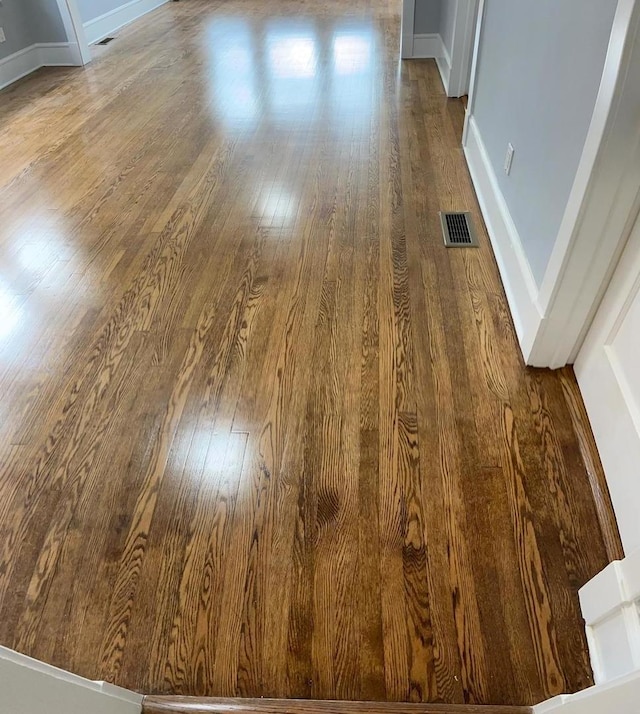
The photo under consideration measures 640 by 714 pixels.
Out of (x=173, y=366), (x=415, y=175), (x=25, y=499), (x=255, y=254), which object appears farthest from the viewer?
(x=415, y=175)

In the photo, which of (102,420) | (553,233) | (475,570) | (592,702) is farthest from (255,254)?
(592,702)

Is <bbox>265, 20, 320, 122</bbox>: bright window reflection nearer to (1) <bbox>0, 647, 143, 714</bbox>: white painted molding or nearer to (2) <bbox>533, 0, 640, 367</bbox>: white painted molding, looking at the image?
(2) <bbox>533, 0, 640, 367</bbox>: white painted molding

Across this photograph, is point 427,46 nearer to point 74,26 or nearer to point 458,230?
point 458,230

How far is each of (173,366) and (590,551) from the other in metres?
1.32

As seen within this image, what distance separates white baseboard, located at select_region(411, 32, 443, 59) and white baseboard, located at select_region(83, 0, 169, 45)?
3138 mm

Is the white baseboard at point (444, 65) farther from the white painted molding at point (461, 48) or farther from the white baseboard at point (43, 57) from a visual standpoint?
the white baseboard at point (43, 57)

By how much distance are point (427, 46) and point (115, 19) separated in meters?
3.46

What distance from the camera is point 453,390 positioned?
5.36 feet

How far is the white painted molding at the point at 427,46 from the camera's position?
429cm

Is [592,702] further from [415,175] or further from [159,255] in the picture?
[415,175]

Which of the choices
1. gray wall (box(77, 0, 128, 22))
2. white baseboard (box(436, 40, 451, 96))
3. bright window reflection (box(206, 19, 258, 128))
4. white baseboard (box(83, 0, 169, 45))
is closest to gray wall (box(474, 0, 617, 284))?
white baseboard (box(436, 40, 451, 96))

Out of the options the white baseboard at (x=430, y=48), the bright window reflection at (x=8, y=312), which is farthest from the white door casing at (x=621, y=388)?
the white baseboard at (x=430, y=48)

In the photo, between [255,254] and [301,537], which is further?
[255,254]

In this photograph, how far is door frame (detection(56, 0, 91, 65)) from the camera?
4.48m
